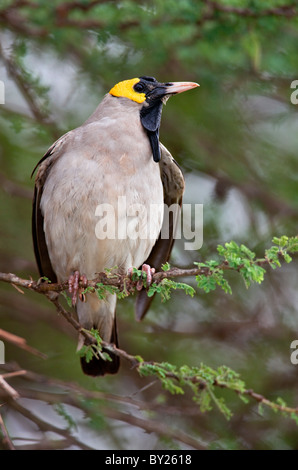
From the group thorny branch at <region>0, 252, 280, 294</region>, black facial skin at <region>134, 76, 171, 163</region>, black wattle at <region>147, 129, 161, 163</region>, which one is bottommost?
thorny branch at <region>0, 252, 280, 294</region>

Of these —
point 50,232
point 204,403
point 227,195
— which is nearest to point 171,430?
point 204,403

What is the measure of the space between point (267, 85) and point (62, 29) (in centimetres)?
156

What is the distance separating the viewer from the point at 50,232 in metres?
4.05

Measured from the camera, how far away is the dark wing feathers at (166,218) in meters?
4.35

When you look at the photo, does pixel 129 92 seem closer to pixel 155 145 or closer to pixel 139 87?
pixel 139 87

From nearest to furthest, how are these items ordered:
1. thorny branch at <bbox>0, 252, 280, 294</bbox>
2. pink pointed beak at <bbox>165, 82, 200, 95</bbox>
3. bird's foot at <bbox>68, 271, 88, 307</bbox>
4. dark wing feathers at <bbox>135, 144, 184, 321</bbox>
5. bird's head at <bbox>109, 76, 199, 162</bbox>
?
thorny branch at <bbox>0, 252, 280, 294</bbox> < bird's foot at <bbox>68, 271, 88, 307</bbox> < pink pointed beak at <bbox>165, 82, 200, 95</bbox> < bird's head at <bbox>109, 76, 199, 162</bbox> < dark wing feathers at <bbox>135, 144, 184, 321</bbox>

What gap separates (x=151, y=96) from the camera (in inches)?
165

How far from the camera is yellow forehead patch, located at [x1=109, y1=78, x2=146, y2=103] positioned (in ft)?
13.8

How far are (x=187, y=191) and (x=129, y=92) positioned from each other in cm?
137

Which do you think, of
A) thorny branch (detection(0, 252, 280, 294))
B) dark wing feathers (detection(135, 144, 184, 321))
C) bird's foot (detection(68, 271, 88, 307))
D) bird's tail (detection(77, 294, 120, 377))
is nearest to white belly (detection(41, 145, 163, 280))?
bird's foot (detection(68, 271, 88, 307))

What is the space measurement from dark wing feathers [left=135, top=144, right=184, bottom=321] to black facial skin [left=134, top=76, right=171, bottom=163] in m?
0.20

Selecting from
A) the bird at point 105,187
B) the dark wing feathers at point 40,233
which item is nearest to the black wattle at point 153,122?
the bird at point 105,187

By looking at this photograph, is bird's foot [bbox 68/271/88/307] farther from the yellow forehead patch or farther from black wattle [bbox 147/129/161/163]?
the yellow forehead patch

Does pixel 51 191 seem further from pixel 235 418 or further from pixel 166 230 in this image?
pixel 235 418
